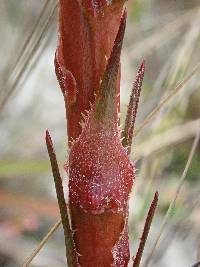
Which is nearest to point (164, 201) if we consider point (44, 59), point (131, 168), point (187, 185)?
point (187, 185)

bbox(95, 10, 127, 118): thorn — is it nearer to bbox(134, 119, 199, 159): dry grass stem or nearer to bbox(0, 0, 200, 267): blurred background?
bbox(0, 0, 200, 267): blurred background

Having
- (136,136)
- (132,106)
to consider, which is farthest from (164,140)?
(132,106)

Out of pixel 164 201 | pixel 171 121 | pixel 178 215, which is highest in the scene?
pixel 171 121

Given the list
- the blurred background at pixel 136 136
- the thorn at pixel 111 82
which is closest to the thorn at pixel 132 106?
the thorn at pixel 111 82

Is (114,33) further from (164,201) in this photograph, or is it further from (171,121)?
(164,201)

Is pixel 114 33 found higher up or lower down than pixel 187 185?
lower down

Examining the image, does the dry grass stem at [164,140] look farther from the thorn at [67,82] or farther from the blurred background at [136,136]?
the thorn at [67,82]

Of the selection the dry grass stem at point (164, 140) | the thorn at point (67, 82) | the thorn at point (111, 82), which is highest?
the dry grass stem at point (164, 140)

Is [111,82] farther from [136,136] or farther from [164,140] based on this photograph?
[164,140]
